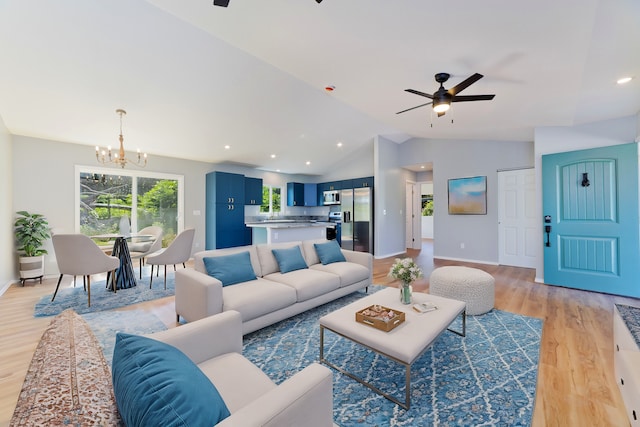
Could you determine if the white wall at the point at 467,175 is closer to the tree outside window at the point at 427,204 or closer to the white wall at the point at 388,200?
the white wall at the point at 388,200

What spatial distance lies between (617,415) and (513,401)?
1.78 ft

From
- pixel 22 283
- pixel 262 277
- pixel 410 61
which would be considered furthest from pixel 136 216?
pixel 410 61

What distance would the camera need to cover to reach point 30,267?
13.5ft

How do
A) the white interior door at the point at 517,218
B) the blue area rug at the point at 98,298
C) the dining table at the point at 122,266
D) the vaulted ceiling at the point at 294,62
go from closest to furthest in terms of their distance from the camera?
the vaulted ceiling at the point at 294,62 < the blue area rug at the point at 98,298 < the dining table at the point at 122,266 < the white interior door at the point at 517,218

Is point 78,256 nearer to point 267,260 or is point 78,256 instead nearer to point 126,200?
point 267,260

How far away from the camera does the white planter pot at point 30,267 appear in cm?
407

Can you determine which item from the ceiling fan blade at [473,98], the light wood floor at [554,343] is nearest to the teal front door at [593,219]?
the light wood floor at [554,343]

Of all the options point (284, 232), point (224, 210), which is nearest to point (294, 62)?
point (284, 232)

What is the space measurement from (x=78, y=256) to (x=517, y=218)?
7.26m

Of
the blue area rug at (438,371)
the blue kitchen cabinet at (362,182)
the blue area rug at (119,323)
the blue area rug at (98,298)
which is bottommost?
the blue area rug at (438,371)

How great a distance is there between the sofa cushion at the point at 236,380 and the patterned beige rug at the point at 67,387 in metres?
0.48

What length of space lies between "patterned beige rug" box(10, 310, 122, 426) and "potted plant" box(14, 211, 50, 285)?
4.60 m

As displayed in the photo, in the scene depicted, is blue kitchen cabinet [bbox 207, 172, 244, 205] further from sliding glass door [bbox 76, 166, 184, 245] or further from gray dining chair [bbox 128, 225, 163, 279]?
gray dining chair [bbox 128, 225, 163, 279]

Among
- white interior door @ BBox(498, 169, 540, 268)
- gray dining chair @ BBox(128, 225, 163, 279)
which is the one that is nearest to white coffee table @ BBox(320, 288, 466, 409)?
gray dining chair @ BBox(128, 225, 163, 279)
